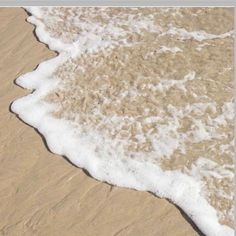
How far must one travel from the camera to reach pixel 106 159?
4668 millimetres

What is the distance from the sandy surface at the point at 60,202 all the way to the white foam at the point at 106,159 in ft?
0.29

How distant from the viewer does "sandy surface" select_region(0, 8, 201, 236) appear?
4012 mm

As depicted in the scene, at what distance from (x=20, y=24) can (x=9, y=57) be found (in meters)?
0.87

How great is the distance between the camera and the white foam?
4086mm

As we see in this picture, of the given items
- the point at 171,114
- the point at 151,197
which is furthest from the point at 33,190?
the point at 171,114

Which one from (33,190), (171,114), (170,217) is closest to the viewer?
(170,217)

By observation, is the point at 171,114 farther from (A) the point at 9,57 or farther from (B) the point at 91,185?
(A) the point at 9,57

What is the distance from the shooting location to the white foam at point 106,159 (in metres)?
4.09

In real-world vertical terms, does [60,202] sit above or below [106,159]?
above

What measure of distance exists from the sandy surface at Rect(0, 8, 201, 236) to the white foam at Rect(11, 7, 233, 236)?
0.29 ft

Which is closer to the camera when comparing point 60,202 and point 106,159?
point 60,202

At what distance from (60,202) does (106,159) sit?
0.65 m

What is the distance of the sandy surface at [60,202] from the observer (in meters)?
4.01

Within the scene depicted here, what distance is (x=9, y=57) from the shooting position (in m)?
6.20
